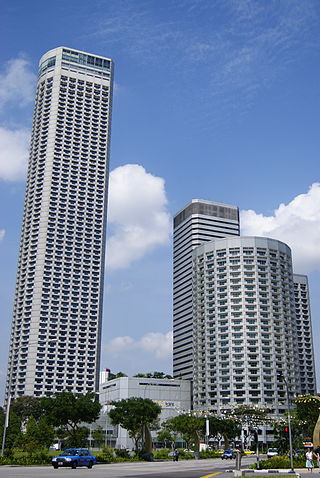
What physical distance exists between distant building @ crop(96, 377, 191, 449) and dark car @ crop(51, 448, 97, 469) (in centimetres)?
11390

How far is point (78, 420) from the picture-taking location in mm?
67500

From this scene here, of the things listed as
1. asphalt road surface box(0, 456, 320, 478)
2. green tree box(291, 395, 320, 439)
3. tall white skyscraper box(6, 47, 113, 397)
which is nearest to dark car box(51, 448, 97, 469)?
asphalt road surface box(0, 456, 320, 478)

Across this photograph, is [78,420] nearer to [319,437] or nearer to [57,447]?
[319,437]

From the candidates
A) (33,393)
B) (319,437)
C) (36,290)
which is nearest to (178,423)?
(319,437)

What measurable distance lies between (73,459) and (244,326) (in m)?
115

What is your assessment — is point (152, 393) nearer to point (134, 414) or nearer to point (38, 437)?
point (38, 437)

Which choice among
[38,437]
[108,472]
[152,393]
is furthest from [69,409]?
[152,393]

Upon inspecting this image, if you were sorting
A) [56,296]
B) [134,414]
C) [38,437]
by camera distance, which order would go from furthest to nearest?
[56,296]
[38,437]
[134,414]

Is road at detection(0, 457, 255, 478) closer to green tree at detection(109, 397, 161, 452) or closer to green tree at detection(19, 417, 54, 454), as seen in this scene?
green tree at detection(19, 417, 54, 454)

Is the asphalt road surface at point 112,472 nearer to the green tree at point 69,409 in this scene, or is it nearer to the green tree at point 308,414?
the green tree at point 69,409

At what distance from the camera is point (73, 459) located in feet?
150

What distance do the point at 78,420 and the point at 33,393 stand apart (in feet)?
364

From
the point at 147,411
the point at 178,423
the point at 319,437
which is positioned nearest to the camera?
the point at 319,437

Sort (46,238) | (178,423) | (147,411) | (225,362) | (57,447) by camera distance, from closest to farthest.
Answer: (147,411), (178,423), (57,447), (225,362), (46,238)
